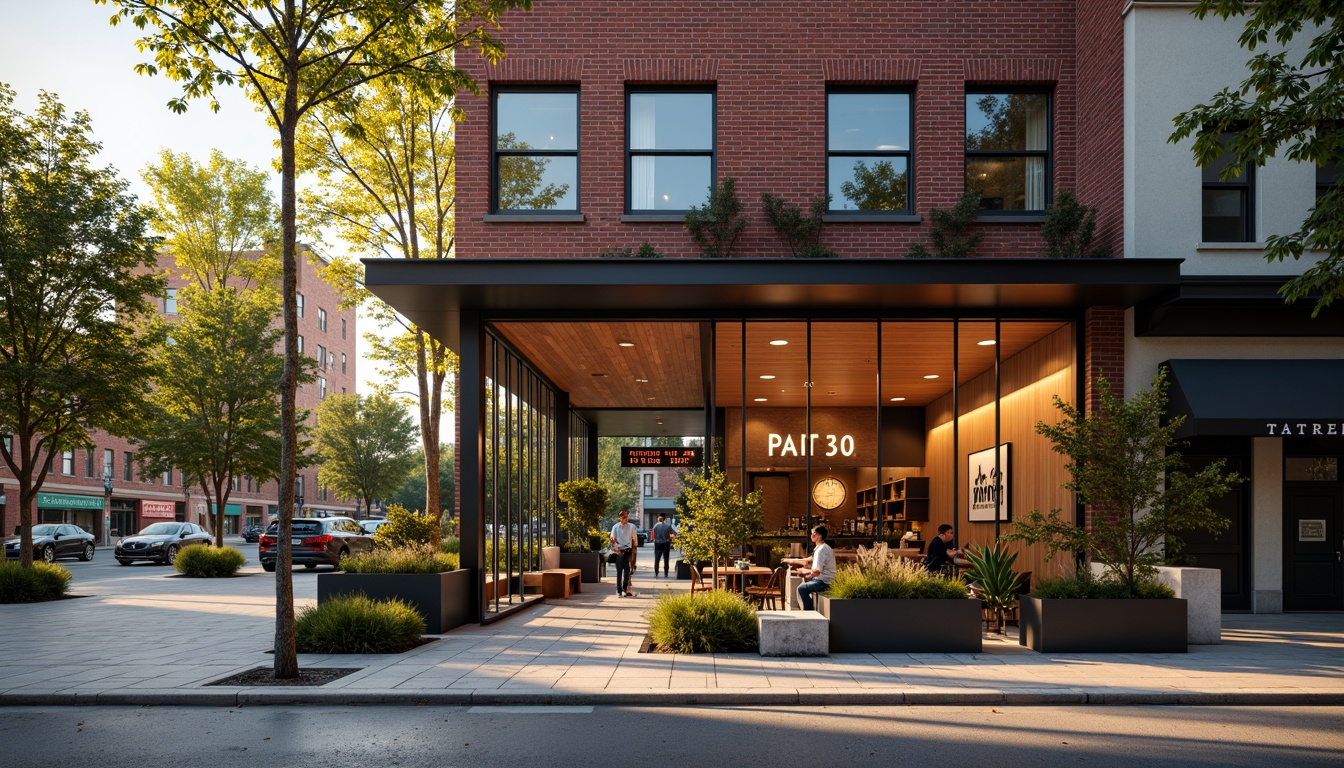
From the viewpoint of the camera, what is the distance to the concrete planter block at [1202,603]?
41.5 ft

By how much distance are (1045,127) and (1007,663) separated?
8.87m

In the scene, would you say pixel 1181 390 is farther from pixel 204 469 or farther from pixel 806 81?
pixel 204 469

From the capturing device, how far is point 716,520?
44.4 ft

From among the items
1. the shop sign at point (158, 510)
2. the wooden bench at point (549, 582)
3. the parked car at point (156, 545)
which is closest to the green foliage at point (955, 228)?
the wooden bench at point (549, 582)

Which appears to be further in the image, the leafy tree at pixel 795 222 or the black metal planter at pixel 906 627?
the leafy tree at pixel 795 222

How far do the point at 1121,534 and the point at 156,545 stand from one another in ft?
110

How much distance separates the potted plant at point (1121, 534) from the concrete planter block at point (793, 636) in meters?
2.78

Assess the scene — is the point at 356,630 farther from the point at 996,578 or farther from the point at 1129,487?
the point at 1129,487

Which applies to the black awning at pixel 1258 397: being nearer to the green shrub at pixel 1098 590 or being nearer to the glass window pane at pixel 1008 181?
the green shrub at pixel 1098 590

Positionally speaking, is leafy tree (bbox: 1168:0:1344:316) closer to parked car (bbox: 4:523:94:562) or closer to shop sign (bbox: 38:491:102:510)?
parked car (bbox: 4:523:94:562)

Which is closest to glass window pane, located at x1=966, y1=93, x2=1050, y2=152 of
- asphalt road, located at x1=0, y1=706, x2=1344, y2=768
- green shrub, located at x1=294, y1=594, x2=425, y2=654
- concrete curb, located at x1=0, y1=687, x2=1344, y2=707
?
concrete curb, located at x1=0, y1=687, x2=1344, y2=707

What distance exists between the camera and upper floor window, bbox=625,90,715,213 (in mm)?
15633

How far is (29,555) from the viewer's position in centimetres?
2117

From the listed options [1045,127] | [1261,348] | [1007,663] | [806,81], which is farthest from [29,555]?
[1261,348]
